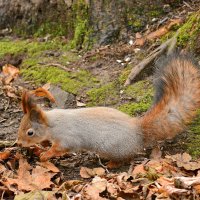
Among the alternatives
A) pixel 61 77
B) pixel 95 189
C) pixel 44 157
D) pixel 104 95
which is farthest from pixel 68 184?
pixel 61 77

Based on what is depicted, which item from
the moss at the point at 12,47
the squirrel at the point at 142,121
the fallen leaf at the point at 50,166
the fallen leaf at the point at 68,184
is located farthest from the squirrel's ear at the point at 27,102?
the moss at the point at 12,47

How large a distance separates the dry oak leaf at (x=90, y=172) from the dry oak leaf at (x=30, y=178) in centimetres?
21

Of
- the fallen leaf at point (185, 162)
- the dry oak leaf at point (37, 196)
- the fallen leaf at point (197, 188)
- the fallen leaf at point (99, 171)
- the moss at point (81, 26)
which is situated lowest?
the fallen leaf at point (99, 171)

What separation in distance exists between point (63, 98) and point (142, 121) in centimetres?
131

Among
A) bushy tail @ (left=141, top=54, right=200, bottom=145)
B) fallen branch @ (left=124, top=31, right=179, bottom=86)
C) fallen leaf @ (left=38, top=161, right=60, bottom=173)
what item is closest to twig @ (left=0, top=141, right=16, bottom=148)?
fallen leaf @ (left=38, top=161, right=60, bottom=173)

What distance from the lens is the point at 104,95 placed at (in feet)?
16.5

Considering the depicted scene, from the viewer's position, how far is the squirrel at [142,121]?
3967mm

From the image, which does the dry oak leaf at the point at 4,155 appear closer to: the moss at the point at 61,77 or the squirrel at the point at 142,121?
the squirrel at the point at 142,121

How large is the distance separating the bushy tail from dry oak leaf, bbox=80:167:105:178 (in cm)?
40

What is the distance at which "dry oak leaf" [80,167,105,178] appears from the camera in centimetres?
384

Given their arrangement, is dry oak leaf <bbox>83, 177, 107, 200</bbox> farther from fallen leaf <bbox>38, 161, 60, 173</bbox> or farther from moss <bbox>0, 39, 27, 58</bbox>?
moss <bbox>0, 39, 27, 58</bbox>

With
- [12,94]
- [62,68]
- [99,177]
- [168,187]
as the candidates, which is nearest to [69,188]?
[99,177]

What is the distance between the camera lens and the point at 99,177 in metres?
3.62

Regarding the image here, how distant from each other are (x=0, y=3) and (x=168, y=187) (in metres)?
4.42
